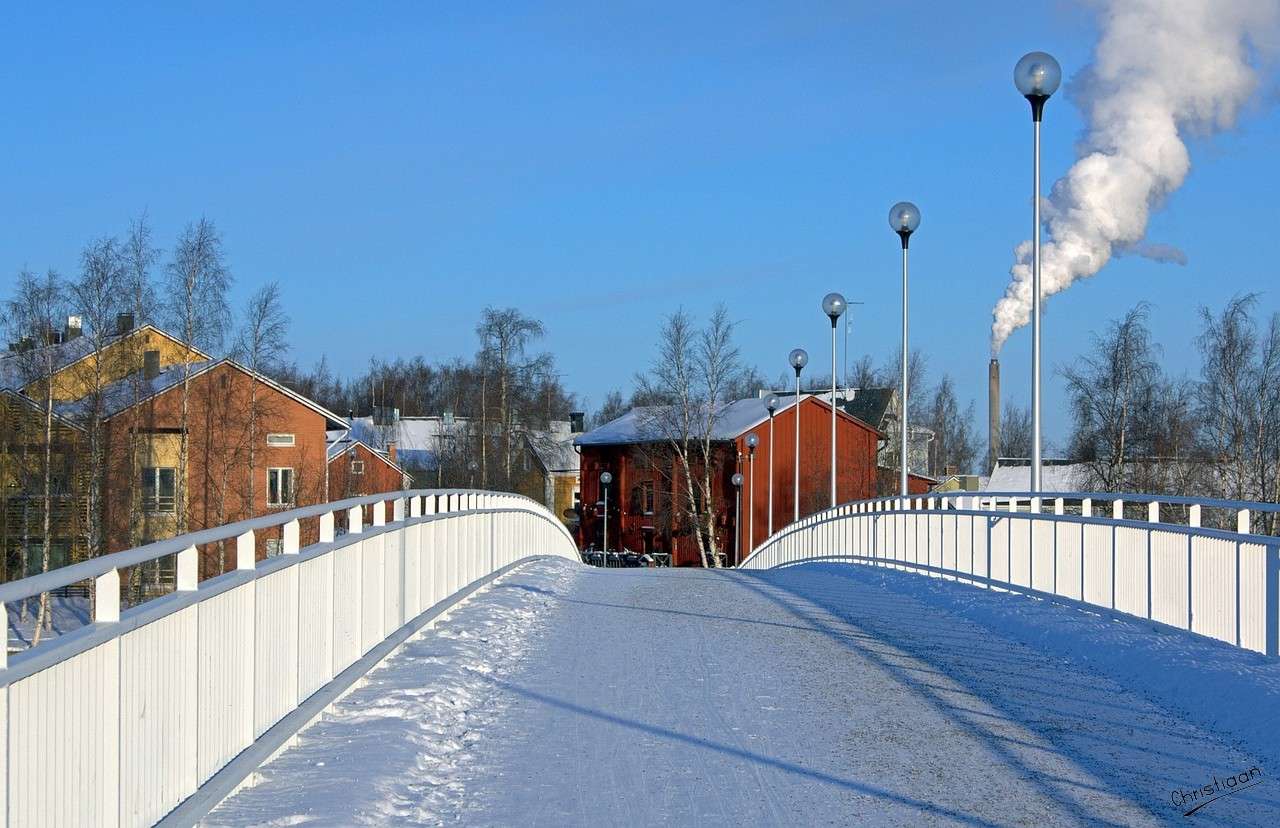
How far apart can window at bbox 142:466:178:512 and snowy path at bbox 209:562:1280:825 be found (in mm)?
36220

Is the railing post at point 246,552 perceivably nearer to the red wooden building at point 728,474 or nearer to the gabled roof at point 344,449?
the gabled roof at point 344,449

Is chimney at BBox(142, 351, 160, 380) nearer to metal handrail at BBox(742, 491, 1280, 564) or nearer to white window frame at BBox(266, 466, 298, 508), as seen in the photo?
white window frame at BBox(266, 466, 298, 508)

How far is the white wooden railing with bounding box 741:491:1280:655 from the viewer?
10.2 m

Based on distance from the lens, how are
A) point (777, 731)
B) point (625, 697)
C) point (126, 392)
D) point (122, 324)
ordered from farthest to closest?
point (126, 392)
point (122, 324)
point (625, 697)
point (777, 731)

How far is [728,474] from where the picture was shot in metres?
74.4

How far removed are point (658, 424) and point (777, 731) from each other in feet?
221

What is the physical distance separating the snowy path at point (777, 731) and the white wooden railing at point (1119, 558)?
0.27 m

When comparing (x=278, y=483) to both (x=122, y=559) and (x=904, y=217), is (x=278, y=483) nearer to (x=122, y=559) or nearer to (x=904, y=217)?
(x=904, y=217)

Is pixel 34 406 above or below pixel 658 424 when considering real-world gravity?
below

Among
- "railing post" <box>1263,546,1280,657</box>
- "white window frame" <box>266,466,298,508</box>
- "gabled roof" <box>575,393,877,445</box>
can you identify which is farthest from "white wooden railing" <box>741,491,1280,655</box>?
"gabled roof" <box>575,393,877,445</box>

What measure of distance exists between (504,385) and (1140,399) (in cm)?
3120

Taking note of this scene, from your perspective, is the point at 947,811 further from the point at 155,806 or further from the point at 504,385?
the point at 504,385

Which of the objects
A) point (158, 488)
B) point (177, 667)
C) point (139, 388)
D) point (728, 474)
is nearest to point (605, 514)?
point (728, 474)

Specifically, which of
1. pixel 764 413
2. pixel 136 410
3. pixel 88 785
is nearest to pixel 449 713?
pixel 88 785
